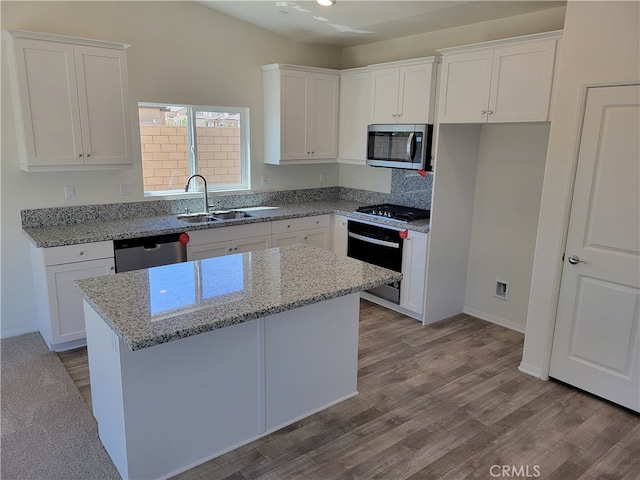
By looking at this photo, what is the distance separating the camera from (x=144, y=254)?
12.1 feet

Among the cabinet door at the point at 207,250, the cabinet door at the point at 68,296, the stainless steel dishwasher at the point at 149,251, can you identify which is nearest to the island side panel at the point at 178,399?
the cabinet door at the point at 68,296

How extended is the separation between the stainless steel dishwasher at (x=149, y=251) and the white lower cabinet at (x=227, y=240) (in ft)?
0.31

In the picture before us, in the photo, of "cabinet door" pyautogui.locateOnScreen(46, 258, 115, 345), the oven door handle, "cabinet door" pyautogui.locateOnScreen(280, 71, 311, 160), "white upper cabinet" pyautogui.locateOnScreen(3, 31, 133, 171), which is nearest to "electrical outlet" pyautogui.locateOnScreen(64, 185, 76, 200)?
"white upper cabinet" pyautogui.locateOnScreen(3, 31, 133, 171)

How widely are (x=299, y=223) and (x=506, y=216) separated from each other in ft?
6.38

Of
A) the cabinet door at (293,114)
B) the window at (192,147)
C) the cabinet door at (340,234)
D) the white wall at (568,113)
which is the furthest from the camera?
the cabinet door at (340,234)

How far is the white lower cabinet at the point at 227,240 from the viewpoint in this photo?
13.0ft

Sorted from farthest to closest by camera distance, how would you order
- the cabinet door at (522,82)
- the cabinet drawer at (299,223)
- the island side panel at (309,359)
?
the cabinet drawer at (299,223), the cabinet door at (522,82), the island side panel at (309,359)

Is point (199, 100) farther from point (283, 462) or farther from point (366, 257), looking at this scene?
point (283, 462)

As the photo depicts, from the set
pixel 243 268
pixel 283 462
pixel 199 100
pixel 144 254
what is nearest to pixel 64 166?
pixel 144 254

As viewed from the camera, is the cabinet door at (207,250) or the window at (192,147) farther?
the window at (192,147)

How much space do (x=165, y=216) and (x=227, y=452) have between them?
7.98 feet

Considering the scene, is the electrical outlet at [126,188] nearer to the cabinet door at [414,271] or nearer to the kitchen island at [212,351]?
the kitchen island at [212,351]

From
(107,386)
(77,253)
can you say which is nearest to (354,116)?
(77,253)

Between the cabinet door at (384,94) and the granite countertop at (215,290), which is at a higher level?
the cabinet door at (384,94)
